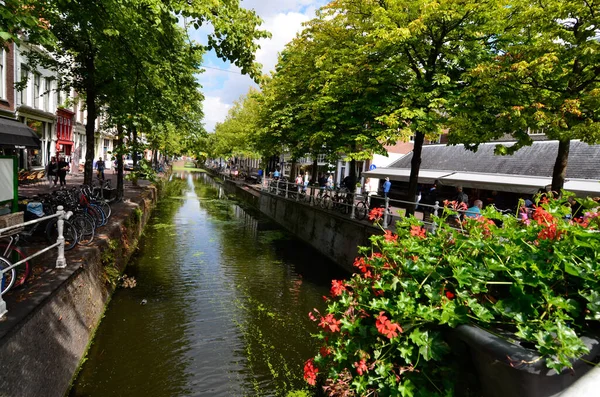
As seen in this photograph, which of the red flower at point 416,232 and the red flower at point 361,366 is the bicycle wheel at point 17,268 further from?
the red flower at point 416,232

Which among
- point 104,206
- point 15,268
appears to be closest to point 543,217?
point 15,268

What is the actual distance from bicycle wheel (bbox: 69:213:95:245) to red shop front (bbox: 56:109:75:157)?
2308 cm

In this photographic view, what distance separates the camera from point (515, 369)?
1758mm

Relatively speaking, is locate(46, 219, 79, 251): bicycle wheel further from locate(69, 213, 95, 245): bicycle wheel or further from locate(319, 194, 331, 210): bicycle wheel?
locate(319, 194, 331, 210): bicycle wheel

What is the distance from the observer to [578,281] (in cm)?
198

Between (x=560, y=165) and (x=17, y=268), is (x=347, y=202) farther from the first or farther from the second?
(x=17, y=268)

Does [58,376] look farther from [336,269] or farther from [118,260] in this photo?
[336,269]

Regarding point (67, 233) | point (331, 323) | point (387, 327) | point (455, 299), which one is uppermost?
point (455, 299)

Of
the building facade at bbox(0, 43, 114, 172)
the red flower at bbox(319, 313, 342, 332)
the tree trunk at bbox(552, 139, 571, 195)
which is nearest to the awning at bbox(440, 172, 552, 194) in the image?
the tree trunk at bbox(552, 139, 571, 195)

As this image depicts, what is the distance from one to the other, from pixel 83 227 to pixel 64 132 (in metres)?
27.3

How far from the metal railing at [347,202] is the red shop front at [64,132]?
686 inches

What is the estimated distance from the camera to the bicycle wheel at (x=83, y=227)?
8297 millimetres

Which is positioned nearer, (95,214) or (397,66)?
(95,214)

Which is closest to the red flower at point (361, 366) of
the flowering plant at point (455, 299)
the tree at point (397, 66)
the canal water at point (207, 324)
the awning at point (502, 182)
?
the flowering plant at point (455, 299)
